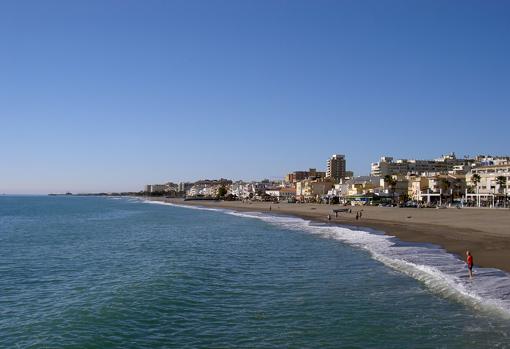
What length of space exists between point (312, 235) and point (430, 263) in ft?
55.9

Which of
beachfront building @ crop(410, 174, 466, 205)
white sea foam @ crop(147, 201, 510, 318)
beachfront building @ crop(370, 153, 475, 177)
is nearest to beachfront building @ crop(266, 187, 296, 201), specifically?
beachfront building @ crop(370, 153, 475, 177)

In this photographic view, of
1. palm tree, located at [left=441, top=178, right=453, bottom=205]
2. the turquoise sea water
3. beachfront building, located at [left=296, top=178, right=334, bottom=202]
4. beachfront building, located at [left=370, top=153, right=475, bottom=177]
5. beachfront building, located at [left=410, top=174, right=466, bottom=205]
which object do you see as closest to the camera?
the turquoise sea water

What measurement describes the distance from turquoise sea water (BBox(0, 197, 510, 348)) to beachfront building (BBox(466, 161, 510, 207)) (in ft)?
200

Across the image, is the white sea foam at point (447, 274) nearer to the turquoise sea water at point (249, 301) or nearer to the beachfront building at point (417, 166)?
the turquoise sea water at point (249, 301)

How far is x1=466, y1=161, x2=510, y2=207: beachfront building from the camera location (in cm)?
8025

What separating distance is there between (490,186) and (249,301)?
265 ft

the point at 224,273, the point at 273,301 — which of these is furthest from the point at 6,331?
the point at 224,273

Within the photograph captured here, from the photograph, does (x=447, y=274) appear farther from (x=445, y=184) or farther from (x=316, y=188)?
(x=316, y=188)

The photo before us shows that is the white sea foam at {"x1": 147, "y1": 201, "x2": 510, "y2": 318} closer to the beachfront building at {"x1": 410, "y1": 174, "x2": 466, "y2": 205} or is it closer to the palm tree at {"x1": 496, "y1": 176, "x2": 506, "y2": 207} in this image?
the palm tree at {"x1": 496, "y1": 176, "x2": 506, "y2": 207}

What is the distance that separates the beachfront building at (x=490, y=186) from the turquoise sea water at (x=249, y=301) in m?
61.1

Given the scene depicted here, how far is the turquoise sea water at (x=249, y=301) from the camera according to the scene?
38.8 feet

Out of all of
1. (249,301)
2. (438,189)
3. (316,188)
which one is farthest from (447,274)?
(316,188)

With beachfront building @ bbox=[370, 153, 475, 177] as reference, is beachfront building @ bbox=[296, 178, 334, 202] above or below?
below

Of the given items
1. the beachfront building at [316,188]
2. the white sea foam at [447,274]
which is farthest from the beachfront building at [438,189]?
the white sea foam at [447,274]
